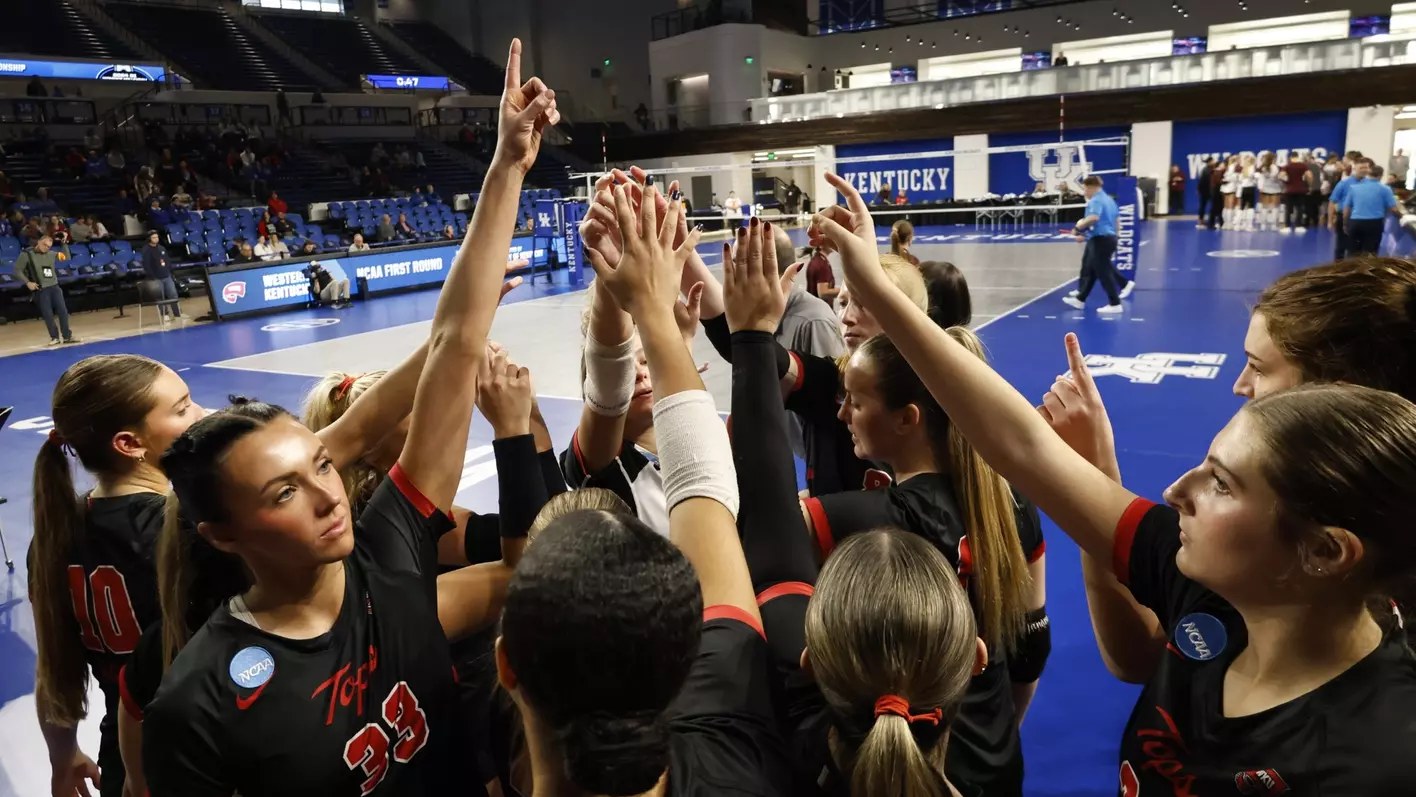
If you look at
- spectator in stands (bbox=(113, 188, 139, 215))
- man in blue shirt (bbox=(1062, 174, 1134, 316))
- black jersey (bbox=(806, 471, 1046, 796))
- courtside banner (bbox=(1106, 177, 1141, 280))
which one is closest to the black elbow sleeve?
black jersey (bbox=(806, 471, 1046, 796))

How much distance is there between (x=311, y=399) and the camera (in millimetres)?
2797

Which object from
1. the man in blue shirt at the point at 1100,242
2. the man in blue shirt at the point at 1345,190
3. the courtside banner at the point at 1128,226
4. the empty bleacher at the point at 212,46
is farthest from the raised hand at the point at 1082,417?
the empty bleacher at the point at 212,46

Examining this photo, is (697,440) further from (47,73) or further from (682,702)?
(47,73)

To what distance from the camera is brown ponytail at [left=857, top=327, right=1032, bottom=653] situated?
206 centimetres

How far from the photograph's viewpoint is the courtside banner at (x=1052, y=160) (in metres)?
25.7

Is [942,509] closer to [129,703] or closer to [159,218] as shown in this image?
[129,703]

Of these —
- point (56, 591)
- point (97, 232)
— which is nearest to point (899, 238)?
point (56, 591)

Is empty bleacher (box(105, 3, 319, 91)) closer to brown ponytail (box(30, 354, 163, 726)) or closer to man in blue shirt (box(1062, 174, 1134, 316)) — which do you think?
man in blue shirt (box(1062, 174, 1134, 316))

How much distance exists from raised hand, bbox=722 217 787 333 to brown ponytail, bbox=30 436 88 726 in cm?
184

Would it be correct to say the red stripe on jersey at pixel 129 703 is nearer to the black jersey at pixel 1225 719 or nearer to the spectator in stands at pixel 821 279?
the black jersey at pixel 1225 719

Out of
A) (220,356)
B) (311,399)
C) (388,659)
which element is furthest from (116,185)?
(388,659)

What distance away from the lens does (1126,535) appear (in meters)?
1.58

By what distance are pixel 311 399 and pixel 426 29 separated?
135 ft

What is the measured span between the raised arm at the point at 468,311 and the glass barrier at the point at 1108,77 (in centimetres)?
2789
